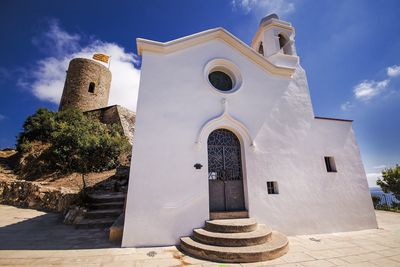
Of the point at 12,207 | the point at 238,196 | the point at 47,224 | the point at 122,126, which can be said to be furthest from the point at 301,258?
the point at 122,126

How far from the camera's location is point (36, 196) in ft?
29.7

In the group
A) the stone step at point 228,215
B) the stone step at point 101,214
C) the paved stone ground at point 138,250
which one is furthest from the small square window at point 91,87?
the stone step at point 228,215

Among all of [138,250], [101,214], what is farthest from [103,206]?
[138,250]

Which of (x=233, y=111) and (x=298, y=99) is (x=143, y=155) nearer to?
(x=233, y=111)

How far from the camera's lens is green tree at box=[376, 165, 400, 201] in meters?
13.5

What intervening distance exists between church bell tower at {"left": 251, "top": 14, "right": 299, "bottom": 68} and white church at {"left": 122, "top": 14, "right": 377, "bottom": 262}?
0.86 metres

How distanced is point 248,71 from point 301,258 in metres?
5.81

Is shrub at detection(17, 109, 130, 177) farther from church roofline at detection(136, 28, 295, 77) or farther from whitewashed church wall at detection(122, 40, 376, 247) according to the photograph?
church roofline at detection(136, 28, 295, 77)

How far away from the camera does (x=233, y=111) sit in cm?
609

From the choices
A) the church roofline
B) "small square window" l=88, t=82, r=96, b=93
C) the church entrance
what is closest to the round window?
the church roofline

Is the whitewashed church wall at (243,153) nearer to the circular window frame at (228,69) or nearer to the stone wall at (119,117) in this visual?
the circular window frame at (228,69)

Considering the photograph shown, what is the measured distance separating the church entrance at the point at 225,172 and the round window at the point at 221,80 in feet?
5.82

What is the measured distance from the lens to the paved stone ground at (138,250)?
3645mm

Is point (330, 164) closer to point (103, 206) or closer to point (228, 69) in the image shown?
point (228, 69)
